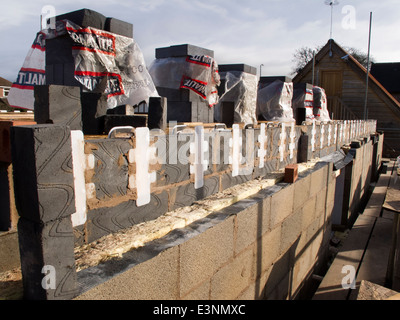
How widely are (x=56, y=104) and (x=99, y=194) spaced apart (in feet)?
4.67

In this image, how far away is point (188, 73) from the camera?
25.0 ft

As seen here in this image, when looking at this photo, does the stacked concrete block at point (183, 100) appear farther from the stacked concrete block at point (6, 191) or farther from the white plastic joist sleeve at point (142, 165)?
the stacked concrete block at point (6, 191)

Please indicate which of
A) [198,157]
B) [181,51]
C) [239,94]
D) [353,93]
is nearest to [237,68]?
[239,94]

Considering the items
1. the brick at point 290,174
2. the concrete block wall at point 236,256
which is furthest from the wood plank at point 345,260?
the brick at point 290,174

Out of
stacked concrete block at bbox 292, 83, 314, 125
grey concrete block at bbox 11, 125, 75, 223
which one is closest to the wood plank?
grey concrete block at bbox 11, 125, 75, 223

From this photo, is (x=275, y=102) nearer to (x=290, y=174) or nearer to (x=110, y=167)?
(x=290, y=174)

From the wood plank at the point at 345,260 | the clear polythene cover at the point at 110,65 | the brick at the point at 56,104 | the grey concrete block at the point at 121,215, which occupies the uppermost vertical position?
the clear polythene cover at the point at 110,65

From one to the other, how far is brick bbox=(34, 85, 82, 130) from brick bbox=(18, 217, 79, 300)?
177 cm

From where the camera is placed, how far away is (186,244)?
2.57 m

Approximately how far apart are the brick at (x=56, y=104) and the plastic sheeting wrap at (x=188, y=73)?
14.6 feet

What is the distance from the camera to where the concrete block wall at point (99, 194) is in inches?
65.0

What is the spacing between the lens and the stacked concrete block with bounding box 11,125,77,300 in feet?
5.31

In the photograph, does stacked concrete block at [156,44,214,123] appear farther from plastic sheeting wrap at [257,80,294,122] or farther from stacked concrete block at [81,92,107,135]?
plastic sheeting wrap at [257,80,294,122]
